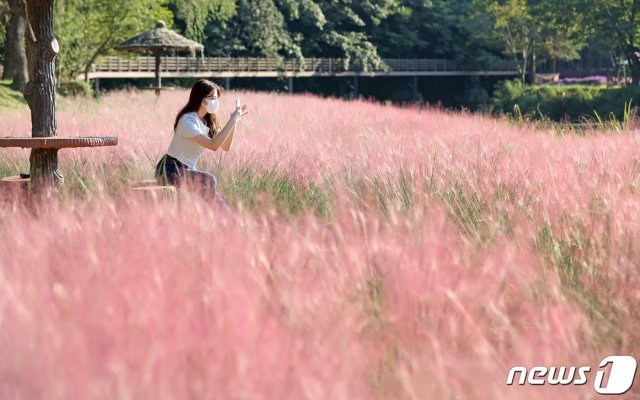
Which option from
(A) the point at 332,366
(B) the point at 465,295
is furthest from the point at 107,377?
(B) the point at 465,295

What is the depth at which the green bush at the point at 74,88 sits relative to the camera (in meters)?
27.1

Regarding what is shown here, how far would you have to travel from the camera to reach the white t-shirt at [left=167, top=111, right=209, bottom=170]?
6109 millimetres

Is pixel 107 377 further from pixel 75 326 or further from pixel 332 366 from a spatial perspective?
pixel 332 366

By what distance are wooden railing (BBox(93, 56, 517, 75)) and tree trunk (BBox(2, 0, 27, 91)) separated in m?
8.35

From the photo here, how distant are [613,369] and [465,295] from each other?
18.4 inches

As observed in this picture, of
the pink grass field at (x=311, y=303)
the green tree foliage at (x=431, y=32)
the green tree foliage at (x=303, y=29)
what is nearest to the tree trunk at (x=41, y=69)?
the pink grass field at (x=311, y=303)

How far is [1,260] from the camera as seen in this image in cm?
286

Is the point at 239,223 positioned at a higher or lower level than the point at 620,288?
higher

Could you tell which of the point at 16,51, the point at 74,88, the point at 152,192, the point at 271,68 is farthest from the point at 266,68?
the point at 152,192

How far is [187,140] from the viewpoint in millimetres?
6184

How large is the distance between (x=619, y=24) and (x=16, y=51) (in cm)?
2295

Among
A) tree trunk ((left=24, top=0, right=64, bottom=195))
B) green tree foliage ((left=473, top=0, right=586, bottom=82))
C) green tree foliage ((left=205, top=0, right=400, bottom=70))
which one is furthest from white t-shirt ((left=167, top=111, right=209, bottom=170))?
green tree foliage ((left=205, top=0, right=400, bottom=70))

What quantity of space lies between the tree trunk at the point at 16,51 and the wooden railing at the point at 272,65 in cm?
835

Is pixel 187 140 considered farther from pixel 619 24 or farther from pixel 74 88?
pixel 619 24
